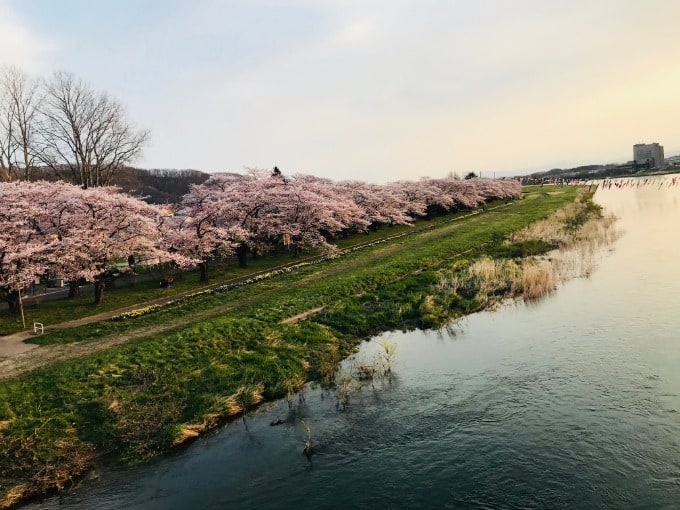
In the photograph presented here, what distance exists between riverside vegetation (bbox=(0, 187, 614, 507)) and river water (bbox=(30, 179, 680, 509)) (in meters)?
1.15

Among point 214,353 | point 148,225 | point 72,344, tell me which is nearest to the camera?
point 214,353

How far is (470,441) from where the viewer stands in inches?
477

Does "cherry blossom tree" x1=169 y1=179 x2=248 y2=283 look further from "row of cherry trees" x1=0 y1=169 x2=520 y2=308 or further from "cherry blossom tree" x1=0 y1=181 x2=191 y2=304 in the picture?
"cherry blossom tree" x1=0 y1=181 x2=191 y2=304

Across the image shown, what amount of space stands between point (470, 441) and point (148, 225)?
25.1m

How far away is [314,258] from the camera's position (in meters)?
41.6

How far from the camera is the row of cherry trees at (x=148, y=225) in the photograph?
25953mm

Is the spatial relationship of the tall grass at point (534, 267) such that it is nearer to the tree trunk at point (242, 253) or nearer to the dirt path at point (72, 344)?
the dirt path at point (72, 344)

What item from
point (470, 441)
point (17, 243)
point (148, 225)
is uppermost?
point (148, 225)

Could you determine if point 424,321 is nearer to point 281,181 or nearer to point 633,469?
point 633,469

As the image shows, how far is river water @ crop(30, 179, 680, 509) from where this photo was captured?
10.4 m

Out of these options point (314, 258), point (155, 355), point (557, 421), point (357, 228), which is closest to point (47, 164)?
point (314, 258)

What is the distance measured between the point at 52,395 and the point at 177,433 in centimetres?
514

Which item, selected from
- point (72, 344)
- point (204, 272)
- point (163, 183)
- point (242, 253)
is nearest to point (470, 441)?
point (72, 344)

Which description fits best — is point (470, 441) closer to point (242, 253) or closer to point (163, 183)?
point (242, 253)
